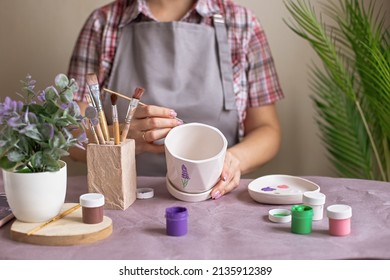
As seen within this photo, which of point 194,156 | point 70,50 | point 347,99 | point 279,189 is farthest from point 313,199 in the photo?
point 70,50

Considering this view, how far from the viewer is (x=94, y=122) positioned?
0.90 metres

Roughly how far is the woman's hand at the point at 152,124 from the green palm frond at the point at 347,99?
56 cm

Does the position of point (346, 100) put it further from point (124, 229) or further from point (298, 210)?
point (124, 229)

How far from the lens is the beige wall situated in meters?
1.69

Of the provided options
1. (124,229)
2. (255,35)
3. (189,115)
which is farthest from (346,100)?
(124,229)

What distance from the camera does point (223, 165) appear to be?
105cm

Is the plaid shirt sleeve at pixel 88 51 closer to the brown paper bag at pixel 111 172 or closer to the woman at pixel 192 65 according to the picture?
the woman at pixel 192 65

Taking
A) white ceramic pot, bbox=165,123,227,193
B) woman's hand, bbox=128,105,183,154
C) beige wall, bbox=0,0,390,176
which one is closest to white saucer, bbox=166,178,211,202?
white ceramic pot, bbox=165,123,227,193

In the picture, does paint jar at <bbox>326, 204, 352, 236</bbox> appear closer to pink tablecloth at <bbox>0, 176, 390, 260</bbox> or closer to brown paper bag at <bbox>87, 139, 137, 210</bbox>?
pink tablecloth at <bbox>0, 176, 390, 260</bbox>

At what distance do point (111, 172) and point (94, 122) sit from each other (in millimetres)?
111

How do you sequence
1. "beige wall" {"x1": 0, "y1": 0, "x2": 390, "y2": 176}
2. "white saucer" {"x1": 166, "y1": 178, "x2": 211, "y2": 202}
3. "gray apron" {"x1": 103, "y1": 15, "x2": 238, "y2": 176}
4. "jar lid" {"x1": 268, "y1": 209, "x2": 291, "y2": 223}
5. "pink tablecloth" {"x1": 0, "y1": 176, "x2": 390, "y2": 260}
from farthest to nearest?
"beige wall" {"x1": 0, "y1": 0, "x2": 390, "y2": 176} → "gray apron" {"x1": 103, "y1": 15, "x2": 238, "y2": 176} → "white saucer" {"x1": 166, "y1": 178, "x2": 211, "y2": 202} → "jar lid" {"x1": 268, "y1": 209, "x2": 291, "y2": 223} → "pink tablecloth" {"x1": 0, "y1": 176, "x2": 390, "y2": 260}

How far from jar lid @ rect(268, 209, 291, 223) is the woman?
0.44 m

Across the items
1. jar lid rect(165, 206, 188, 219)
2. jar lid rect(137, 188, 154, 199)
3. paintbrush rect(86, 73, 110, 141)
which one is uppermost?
paintbrush rect(86, 73, 110, 141)

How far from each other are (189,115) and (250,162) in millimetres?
188
